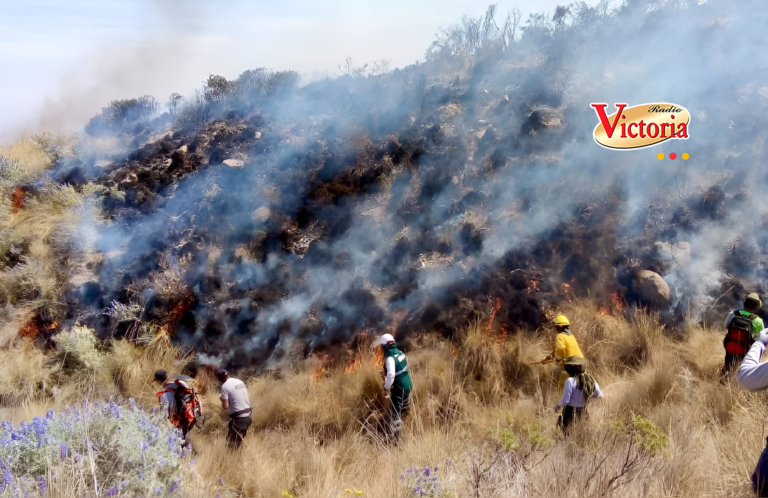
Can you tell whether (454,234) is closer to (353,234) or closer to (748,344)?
(353,234)

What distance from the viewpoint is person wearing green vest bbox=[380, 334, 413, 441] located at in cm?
513

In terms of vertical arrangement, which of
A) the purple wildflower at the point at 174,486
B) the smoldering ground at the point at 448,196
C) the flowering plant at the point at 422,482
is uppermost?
the smoldering ground at the point at 448,196

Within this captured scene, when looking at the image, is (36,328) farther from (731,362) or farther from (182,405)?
(731,362)

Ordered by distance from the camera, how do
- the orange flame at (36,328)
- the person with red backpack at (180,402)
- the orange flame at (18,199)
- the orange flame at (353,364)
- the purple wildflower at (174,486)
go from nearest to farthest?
the purple wildflower at (174,486)
the person with red backpack at (180,402)
the orange flame at (353,364)
the orange flame at (36,328)
the orange flame at (18,199)

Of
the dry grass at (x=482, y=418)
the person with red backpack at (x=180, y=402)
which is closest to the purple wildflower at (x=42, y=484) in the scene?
the dry grass at (x=482, y=418)

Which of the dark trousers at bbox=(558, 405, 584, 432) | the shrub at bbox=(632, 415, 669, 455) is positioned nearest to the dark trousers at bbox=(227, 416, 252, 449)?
the dark trousers at bbox=(558, 405, 584, 432)

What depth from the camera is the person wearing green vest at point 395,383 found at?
5.13 meters

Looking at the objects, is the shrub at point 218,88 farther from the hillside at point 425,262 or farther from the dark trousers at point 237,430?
the dark trousers at point 237,430

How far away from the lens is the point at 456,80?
33.2 ft

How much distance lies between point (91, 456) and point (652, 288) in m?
6.59

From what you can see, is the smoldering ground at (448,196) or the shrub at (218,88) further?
the shrub at (218,88)

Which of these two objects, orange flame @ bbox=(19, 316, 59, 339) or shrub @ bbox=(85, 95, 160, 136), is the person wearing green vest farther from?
shrub @ bbox=(85, 95, 160, 136)

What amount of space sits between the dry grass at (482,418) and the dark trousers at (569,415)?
13 cm

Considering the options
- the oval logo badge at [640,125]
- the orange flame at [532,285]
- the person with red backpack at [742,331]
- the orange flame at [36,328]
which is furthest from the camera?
the oval logo badge at [640,125]
